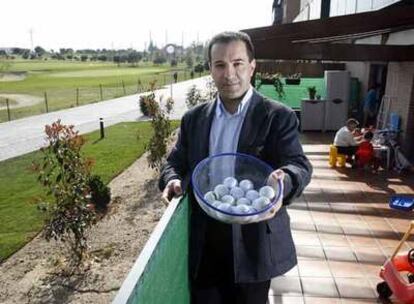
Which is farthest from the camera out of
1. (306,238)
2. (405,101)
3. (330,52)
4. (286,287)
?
(405,101)

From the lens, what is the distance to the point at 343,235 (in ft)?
18.9

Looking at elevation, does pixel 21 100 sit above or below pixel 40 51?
below

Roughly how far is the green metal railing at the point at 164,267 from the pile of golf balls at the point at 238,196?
203 mm

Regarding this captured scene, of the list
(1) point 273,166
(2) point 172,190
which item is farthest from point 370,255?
(2) point 172,190

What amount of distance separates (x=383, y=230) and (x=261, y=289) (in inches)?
162

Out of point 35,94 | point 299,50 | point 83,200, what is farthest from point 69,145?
point 35,94

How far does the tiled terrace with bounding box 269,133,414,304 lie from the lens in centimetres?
439

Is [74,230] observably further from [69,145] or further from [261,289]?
[261,289]

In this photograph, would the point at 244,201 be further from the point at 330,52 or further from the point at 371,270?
the point at 330,52

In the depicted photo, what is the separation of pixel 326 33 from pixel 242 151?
13.8 feet

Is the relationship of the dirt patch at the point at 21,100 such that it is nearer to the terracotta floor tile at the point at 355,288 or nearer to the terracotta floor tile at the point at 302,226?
the terracotta floor tile at the point at 302,226

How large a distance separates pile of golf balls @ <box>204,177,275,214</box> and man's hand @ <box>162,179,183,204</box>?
0.16 meters

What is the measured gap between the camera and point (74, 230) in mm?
5957

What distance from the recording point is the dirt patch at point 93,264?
17.9 feet
